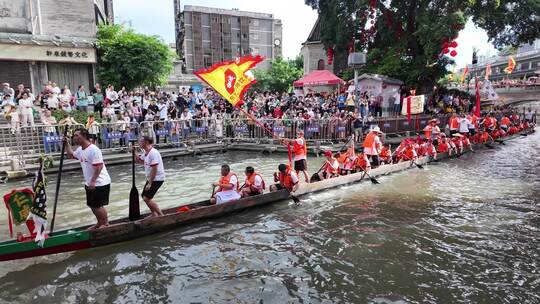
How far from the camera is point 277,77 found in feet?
189

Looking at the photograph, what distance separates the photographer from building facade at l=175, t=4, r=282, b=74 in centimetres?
7112

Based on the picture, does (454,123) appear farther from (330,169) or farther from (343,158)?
(330,169)

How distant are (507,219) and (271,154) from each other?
36.1 feet

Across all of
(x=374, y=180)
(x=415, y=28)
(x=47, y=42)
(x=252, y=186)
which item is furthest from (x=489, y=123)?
(x=47, y=42)

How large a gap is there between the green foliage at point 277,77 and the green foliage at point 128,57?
109 feet

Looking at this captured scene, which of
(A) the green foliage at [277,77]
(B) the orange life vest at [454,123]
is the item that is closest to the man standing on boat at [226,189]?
(B) the orange life vest at [454,123]

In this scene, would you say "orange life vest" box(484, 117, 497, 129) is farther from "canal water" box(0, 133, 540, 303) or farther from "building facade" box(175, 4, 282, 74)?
"building facade" box(175, 4, 282, 74)

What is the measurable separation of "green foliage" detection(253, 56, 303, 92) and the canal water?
46.7 metres

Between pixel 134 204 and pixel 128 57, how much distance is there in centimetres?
1773

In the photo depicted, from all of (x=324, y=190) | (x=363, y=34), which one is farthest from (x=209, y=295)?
(x=363, y=34)

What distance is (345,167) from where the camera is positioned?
13.5 m

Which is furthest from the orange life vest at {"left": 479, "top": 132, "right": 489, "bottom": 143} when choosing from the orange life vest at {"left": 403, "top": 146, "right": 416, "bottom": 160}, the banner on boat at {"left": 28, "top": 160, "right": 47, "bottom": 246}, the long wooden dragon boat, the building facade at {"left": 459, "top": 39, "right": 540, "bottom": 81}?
the building facade at {"left": 459, "top": 39, "right": 540, "bottom": 81}

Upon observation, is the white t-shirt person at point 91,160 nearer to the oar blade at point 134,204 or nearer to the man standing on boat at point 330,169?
the oar blade at point 134,204

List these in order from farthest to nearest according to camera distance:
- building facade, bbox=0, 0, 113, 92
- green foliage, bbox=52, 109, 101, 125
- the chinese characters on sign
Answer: the chinese characters on sign → building facade, bbox=0, 0, 113, 92 → green foliage, bbox=52, 109, 101, 125
